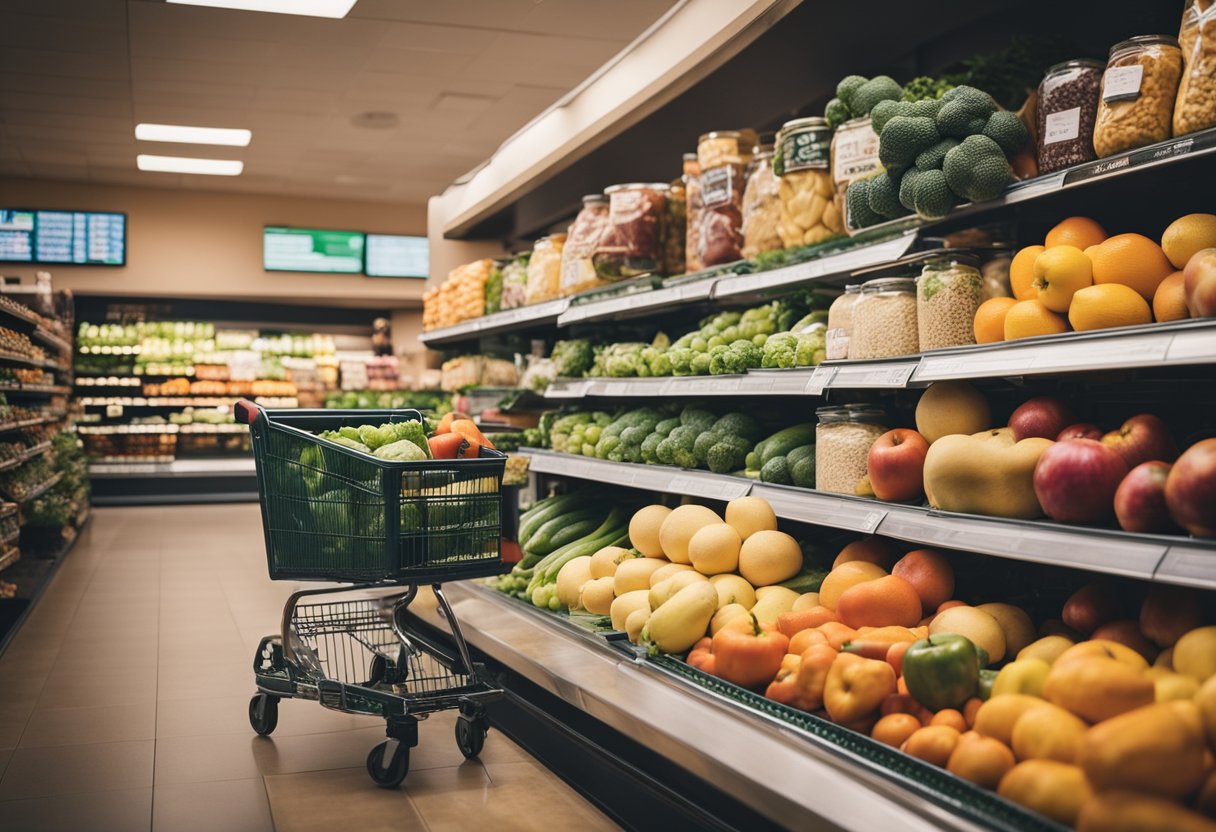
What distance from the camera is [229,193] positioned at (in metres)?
12.3

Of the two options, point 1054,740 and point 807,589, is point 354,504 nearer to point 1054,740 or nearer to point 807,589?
point 807,589

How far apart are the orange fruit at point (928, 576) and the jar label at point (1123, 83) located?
1147mm

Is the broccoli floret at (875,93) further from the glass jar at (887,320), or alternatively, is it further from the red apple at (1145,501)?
the red apple at (1145,501)

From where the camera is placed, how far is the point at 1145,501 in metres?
1.93

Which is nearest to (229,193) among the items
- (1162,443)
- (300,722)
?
(300,722)

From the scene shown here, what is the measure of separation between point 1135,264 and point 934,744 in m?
1.04

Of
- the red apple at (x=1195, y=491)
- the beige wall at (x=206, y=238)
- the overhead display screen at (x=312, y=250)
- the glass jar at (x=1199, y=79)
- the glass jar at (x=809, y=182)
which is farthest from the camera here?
the overhead display screen at (x=312, y=250)

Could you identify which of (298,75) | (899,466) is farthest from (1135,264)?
(298,75)

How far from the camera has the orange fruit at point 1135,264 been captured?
2164mm

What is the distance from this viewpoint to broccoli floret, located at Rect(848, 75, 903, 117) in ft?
9.41

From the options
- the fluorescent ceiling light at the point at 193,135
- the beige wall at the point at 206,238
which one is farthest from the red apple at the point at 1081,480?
the beige wall at the point at 206,238

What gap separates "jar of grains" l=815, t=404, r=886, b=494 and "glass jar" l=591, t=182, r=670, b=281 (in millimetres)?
1524

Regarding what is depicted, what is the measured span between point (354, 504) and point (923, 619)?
5.19 feet

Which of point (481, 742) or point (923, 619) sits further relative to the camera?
point (481, 742)
